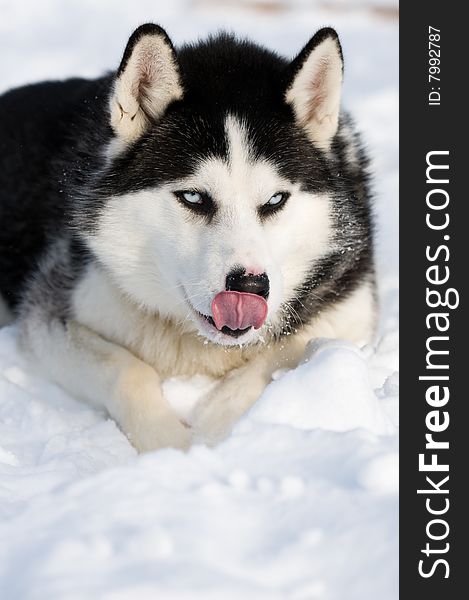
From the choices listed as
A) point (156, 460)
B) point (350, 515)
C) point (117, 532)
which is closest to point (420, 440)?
point (350, 515)

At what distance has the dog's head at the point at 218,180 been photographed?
2945 millimetres

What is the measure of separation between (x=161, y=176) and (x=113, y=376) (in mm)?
742

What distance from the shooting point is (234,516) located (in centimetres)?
211

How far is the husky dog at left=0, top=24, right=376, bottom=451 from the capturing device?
9.91 ft

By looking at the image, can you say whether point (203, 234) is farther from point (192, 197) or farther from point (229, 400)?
point (229, 400)

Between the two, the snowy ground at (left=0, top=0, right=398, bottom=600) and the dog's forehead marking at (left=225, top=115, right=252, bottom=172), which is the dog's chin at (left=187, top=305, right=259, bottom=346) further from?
the dog's forehead marking at (left=225, top=115, right=252, bottom=172)

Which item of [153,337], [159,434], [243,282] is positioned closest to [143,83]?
[243,282]

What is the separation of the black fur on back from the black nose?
463 mm

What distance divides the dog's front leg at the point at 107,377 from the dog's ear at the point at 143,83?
79cm

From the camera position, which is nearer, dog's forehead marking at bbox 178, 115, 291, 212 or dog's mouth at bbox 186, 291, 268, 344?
dog's mouth at bbox 186, 291, 268, 344

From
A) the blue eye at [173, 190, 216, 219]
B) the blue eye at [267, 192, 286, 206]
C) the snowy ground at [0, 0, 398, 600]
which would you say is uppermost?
the blue eye at [267, 192, 286, 206]

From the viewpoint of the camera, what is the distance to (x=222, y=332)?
9.82 ft

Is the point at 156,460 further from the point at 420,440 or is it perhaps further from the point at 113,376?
the point at 113,376

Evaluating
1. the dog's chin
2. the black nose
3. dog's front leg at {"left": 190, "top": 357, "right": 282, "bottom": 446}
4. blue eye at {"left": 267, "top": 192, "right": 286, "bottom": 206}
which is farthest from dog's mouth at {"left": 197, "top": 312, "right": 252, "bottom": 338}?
blue eye at {"left": 267, "top": 192, "right": 286, "bottom": 206}
